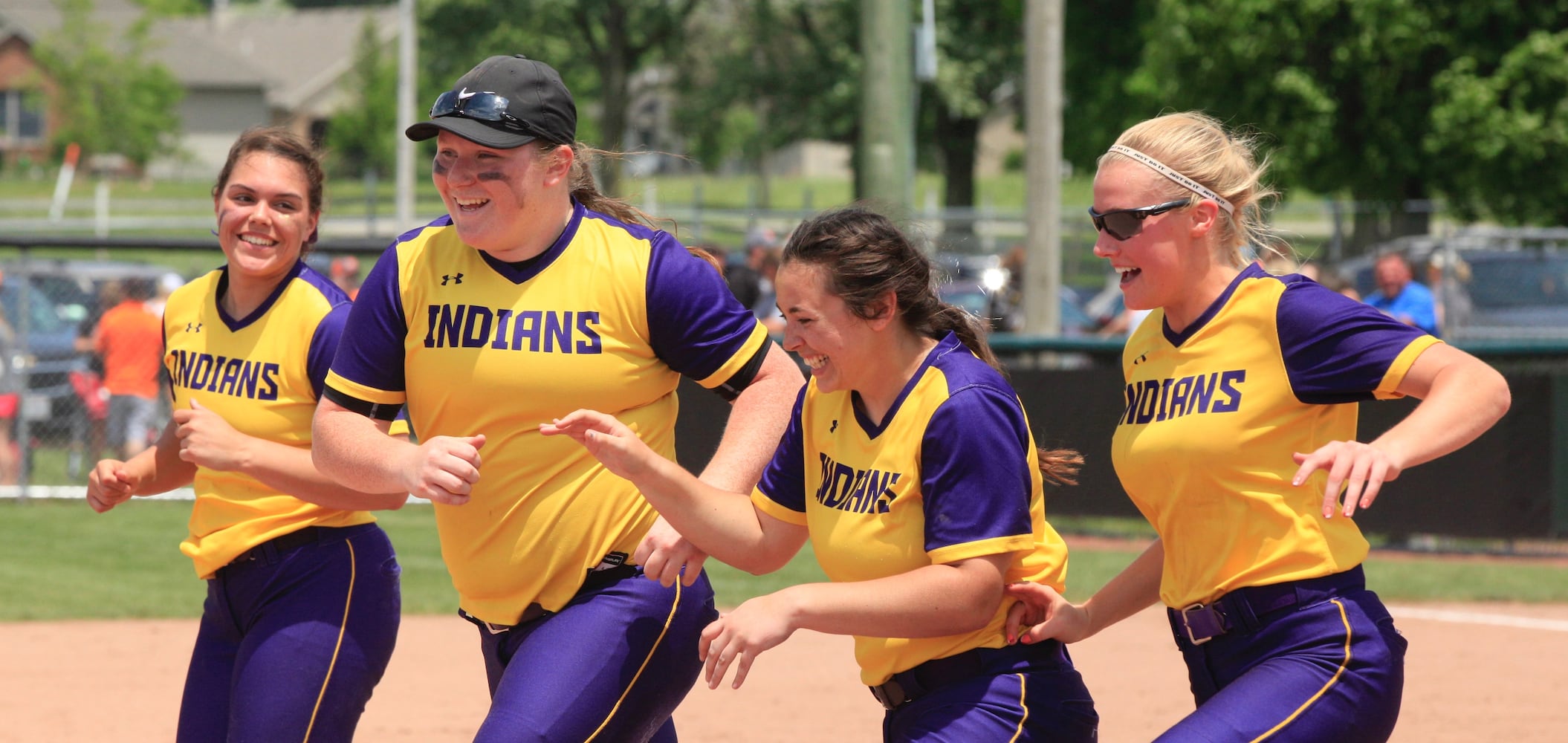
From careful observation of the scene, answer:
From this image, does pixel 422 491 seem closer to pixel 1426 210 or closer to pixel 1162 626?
pixel 1162 626

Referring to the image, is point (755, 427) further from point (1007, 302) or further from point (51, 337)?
point (1007, 302)

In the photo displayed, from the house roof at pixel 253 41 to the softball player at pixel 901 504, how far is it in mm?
57671

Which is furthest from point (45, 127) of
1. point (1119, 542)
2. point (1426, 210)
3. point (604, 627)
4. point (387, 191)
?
point (604, 627)

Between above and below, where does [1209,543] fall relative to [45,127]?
below

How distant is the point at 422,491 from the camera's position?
9.77 ft

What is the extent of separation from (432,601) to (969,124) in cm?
3106

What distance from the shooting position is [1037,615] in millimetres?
3078

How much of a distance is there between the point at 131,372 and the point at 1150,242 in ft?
35.9

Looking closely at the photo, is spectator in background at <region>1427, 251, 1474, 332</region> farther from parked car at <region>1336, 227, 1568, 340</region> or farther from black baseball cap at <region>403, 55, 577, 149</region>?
black baseball cap at <region>403, 55, 577, 149</region>

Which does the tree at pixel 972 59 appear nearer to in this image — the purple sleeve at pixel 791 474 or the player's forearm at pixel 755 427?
the player's forearm at pixel 755 427

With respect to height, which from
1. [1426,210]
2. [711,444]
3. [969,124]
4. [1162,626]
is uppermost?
[969,124]

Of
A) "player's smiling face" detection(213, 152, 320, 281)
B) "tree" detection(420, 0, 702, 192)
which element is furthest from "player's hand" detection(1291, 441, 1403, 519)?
"tree" detection(420, 0, 702, 192)

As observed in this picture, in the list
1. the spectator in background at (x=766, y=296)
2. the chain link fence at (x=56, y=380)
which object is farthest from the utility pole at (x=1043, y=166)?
the chain link fence at (x=56, y=380)

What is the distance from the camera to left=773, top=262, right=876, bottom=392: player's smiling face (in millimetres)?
2973
